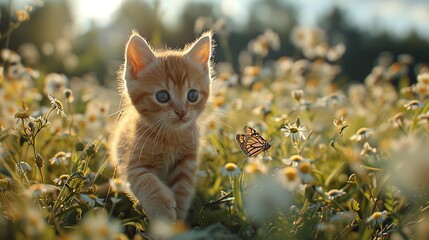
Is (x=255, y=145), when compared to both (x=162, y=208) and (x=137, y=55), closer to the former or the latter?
(x=162, y=208)

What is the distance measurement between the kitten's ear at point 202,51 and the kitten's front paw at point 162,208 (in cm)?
81

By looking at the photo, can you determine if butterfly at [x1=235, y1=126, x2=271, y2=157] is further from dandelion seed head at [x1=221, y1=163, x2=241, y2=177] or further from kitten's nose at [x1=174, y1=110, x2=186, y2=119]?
kitten's nose at [x1=174, y1=110, x2=186, y2=119]

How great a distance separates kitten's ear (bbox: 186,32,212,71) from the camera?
238 centimetres

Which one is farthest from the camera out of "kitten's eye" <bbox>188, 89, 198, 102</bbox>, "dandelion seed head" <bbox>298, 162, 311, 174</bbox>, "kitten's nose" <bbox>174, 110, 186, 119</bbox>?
"kitten's eye" <bbox>188, 89, 198, 102</bbox>

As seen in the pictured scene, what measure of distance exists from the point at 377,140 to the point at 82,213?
1864 millimetres

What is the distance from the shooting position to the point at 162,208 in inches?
71.1

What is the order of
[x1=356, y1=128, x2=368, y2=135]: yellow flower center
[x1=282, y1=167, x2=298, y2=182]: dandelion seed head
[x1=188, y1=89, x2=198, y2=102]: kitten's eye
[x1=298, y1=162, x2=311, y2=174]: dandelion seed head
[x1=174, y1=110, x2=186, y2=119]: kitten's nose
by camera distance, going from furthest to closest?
[x1=188, y1=89, x2=198, y2=102]: kitten's eye, [x1=174, y1=110, x2=186, y2=119]: kitten's nose, [x1=356, y1=128, x2=368, y2=135]: yellow flower center, [x1=298, y1=162, x2=311, y2=174]: dandelion seed head, [x1=282, y1=167, x2=298, y2=182]: dandelion seed head

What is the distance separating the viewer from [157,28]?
3482 millimetres

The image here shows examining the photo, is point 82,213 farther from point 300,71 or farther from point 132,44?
point 300,71

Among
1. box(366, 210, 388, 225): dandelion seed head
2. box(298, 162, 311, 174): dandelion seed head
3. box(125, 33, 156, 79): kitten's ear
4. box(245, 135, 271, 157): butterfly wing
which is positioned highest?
box(125, 33, 156, 79): kitten's ear

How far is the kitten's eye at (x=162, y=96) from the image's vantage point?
220cm

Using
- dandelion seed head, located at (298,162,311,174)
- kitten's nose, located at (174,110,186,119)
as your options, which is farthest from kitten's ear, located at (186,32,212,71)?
dandelion seed head, located at (298,162,311,174)

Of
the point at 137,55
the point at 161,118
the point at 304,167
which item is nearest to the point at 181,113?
the point at 161,118

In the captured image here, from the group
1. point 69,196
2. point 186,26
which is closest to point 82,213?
point 69,196
